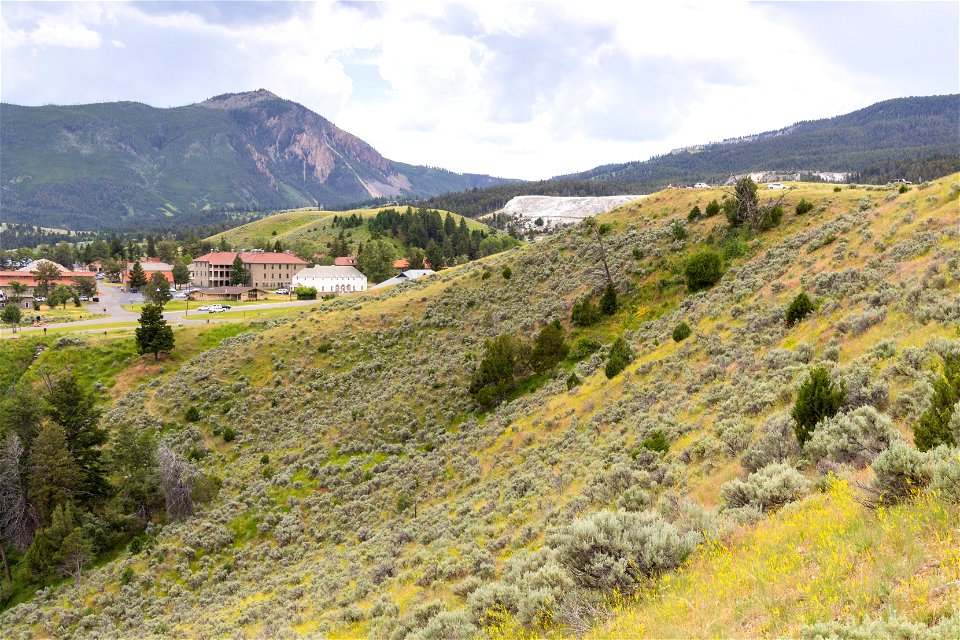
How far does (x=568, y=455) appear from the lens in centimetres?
2233

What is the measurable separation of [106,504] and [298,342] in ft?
68.0

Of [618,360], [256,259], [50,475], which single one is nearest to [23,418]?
[50,475]

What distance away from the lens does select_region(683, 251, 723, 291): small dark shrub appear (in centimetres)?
3524

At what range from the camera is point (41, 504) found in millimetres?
35031

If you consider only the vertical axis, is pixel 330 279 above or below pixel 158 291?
above

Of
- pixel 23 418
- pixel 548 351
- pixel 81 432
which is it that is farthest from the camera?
pixel 23 418

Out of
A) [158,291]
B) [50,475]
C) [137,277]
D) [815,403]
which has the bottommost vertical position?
[50,475]

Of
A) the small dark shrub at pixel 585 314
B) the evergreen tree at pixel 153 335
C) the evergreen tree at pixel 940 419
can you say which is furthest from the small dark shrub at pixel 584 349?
the evergreen tree at pixel 153 335

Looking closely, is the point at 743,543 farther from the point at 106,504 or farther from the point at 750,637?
the point at 106,504

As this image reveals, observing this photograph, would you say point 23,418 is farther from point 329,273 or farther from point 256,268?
point 256,268

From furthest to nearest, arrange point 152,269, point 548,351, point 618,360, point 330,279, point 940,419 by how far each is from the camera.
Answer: point 152,269
point 330,279
point 548,351
point 618,360
point 940,419

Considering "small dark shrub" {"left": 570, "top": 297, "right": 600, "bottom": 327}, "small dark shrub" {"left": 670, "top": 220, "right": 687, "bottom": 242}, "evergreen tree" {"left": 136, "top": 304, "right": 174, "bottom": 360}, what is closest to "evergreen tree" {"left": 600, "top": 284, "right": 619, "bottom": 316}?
"small dark shrub" {"left": 570, "top": 297, "right": 600, "bottom": 327}

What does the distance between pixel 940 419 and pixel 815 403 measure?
3.69 m

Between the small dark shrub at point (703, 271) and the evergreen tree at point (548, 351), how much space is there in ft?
33.3
